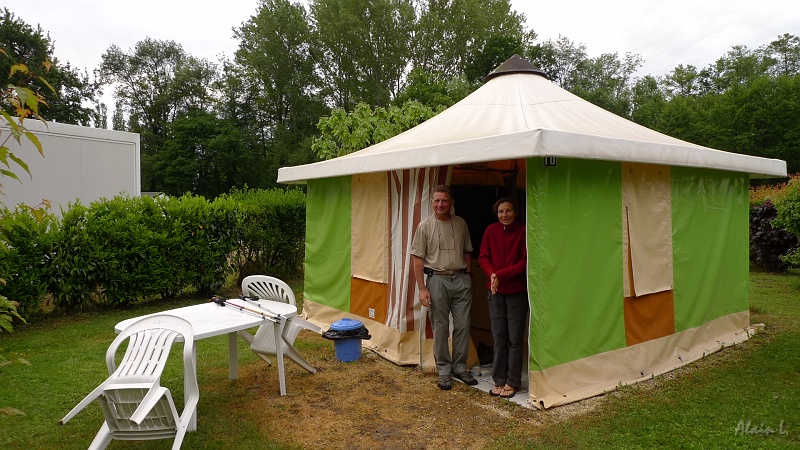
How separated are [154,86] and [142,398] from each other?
37535 millimetres

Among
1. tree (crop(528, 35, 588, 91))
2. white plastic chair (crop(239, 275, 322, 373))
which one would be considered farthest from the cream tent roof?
tree (crop(528, 35, 588, 91))

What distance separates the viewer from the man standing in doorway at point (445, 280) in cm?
460

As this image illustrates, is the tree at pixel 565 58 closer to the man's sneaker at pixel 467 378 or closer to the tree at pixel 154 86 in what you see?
the tree at pixel 154 86

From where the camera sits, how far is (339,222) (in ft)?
21.5

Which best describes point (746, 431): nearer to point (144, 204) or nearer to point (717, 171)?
point (717, 171)

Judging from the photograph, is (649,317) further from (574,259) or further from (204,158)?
(204,158)

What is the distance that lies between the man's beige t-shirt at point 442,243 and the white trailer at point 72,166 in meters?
5.70

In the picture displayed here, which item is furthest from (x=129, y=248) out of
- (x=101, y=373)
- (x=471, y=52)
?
(x=471, y=52)

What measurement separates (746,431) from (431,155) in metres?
2.91

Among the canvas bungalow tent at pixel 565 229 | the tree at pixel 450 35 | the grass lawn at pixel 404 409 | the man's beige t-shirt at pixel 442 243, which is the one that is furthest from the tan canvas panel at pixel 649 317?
the tree at pixel 450 35

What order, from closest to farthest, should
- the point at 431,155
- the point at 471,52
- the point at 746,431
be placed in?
the point at 746,431 → the point at 431,155 → the point at 471,52

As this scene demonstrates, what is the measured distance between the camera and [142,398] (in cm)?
317

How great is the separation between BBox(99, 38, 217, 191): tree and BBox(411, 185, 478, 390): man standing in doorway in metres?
34.0

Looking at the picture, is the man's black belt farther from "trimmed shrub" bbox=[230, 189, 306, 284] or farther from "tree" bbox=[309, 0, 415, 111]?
"tree" bbox=[309, 0, 415, 111]
